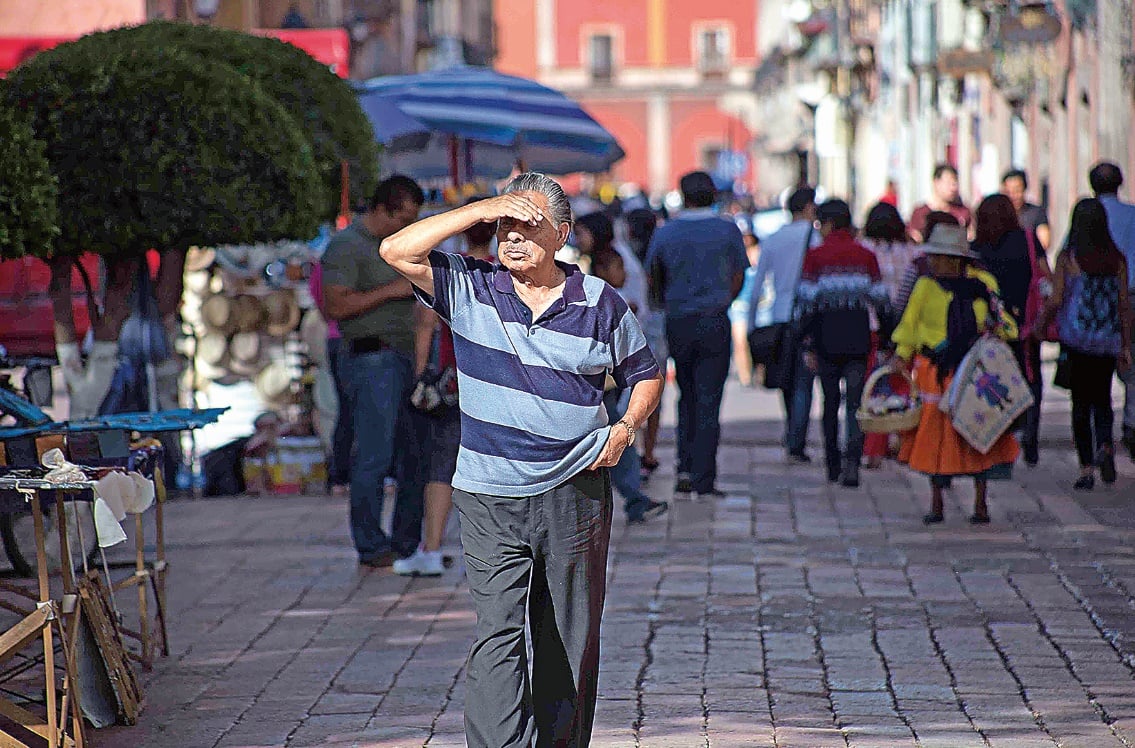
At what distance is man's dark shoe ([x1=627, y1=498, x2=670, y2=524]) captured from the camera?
10.1m

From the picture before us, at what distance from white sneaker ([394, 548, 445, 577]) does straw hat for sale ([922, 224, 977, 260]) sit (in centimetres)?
317

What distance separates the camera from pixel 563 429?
489cm

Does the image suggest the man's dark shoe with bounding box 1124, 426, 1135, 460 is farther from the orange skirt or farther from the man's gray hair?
the man's gray hair

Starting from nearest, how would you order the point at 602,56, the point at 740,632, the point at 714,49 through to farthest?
the point at 740,632, the point at 602,56, the point at 714,49

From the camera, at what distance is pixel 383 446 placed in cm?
874

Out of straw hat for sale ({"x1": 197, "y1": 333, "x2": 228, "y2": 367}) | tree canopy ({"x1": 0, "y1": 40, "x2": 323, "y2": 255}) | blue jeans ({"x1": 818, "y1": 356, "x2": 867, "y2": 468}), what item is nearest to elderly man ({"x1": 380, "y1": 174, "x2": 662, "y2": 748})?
tree canopy ({"x1": 0, "y1": 40, "x2": 323, "y2": 255})

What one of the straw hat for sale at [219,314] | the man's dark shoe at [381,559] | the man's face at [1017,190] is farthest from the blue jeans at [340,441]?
the man's face at [1017,190]

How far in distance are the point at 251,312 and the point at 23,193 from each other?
4800mm

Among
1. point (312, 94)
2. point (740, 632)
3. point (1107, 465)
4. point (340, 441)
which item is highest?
point (312, 94)

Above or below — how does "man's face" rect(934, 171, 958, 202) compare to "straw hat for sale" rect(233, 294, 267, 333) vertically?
above

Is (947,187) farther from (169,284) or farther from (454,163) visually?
(169,284)

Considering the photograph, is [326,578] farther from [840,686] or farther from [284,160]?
[840,686]

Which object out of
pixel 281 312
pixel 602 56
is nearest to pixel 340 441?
pixel 281 312

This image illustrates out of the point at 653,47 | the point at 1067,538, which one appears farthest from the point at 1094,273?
the point at 653,47
